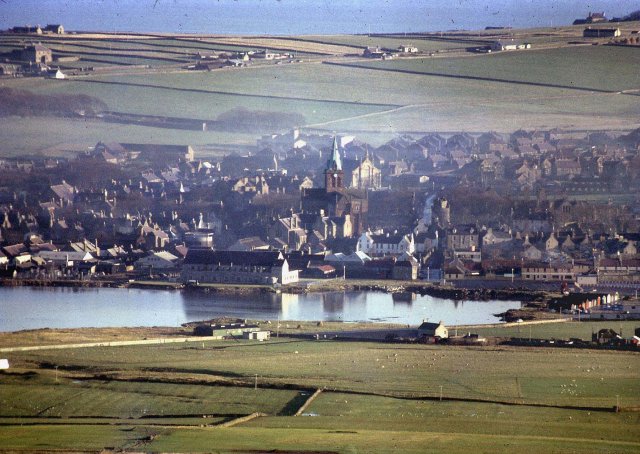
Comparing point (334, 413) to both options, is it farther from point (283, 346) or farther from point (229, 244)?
point (229, 244)

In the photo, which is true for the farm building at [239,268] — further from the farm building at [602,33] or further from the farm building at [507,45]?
the farm building at [602,33]

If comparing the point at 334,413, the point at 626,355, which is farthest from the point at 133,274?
the point at 334,413

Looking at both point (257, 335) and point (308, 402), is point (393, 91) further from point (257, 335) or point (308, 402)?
point (308, 402)

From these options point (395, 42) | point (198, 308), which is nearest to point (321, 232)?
point (198, 308)

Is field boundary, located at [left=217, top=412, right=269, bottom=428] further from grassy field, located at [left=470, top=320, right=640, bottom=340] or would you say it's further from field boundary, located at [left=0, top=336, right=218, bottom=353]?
grassy field, located at [left=470, top=320, right=640, bottom=340]

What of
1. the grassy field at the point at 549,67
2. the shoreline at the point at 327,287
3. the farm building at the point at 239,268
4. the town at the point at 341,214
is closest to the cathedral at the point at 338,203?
the town at the point at 341,214

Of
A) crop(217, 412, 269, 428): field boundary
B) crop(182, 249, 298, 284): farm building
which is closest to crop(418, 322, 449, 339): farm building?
crop(217, 412, 269, 428): field boundary
